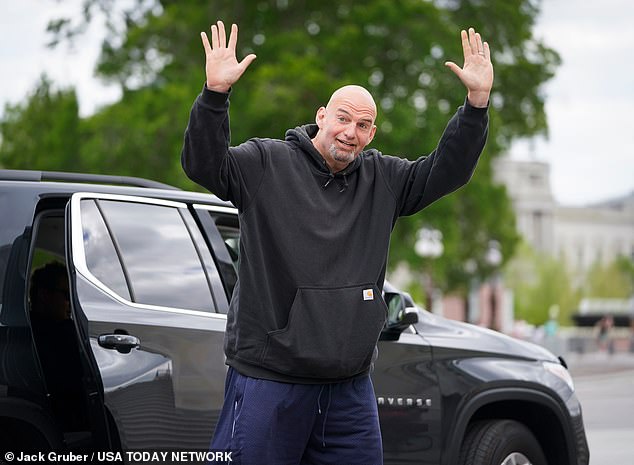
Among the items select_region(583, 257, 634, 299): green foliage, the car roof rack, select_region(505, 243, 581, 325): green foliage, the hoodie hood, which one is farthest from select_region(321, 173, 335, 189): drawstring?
select_region(583, 257, 634, 299): green foliage

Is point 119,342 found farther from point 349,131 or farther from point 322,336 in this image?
point 349,131

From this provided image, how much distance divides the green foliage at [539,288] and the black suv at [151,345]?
87.5 m

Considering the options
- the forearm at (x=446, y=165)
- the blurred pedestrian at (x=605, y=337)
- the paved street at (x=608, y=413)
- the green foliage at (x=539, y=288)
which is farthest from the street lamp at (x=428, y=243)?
the green foliage at (x=539, y=288)

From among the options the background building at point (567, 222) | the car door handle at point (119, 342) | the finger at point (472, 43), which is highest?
the finger at point (472, 43)

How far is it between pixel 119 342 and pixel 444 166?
1464 mm

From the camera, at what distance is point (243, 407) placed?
3811 mm

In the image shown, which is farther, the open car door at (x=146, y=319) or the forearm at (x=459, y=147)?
the open car door at (x=146, y=319)

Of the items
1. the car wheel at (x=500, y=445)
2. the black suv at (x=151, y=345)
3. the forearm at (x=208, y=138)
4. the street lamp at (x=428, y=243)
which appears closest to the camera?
the forearm at (x=208, y=138)

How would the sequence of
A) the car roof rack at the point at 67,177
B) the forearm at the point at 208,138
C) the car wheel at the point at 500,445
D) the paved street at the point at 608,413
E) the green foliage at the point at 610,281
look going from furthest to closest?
the green foliage at the point at 610,281 → the paved street at the point at 608,413 → the car wheel at the point at 500,445 → the car roof rack at the point at 67,177 → the forearm at the point at 208,138

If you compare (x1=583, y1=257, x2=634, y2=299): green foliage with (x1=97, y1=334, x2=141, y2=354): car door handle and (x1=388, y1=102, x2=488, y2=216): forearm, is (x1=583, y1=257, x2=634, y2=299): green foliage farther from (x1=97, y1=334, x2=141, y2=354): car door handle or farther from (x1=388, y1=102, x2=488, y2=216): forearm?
(x1=388, y1=102, x2=488, y2=216): forearm

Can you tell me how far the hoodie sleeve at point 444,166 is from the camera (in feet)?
13.3

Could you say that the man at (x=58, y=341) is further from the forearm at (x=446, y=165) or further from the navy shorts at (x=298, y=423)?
the forearm at (x=446, y=165)

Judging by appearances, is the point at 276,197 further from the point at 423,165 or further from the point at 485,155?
the point at 485,155

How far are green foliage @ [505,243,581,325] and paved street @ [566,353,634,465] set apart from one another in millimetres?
62603
